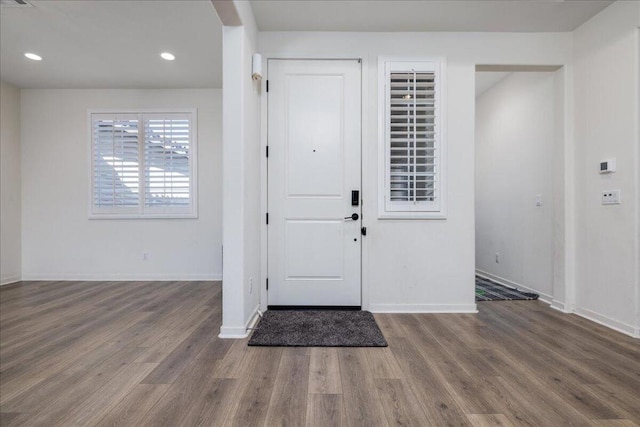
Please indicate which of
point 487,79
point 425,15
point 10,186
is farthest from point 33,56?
point 487,79

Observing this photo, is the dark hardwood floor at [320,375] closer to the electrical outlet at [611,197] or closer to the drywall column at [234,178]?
the drywall column at [234,178]

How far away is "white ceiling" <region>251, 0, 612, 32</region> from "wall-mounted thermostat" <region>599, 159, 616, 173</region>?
4.38 ft

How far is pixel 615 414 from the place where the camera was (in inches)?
56.2

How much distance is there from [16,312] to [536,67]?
5.70 meters

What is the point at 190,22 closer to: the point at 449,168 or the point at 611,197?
the point at 449,168

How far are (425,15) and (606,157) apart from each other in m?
2.01

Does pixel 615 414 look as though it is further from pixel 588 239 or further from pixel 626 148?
pixel 626 148

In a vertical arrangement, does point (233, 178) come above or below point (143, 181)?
below

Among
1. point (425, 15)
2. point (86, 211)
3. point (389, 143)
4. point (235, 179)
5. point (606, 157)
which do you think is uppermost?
point (425, 15)

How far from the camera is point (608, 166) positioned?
253 cm

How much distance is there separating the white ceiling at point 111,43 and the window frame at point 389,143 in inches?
67.9

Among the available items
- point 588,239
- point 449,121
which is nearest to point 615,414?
point 588,239

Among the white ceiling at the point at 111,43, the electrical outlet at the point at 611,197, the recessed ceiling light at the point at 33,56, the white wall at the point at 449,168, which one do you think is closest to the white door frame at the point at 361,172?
the white wall at the point at 449,168

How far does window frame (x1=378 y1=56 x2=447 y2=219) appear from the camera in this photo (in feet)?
9.49
